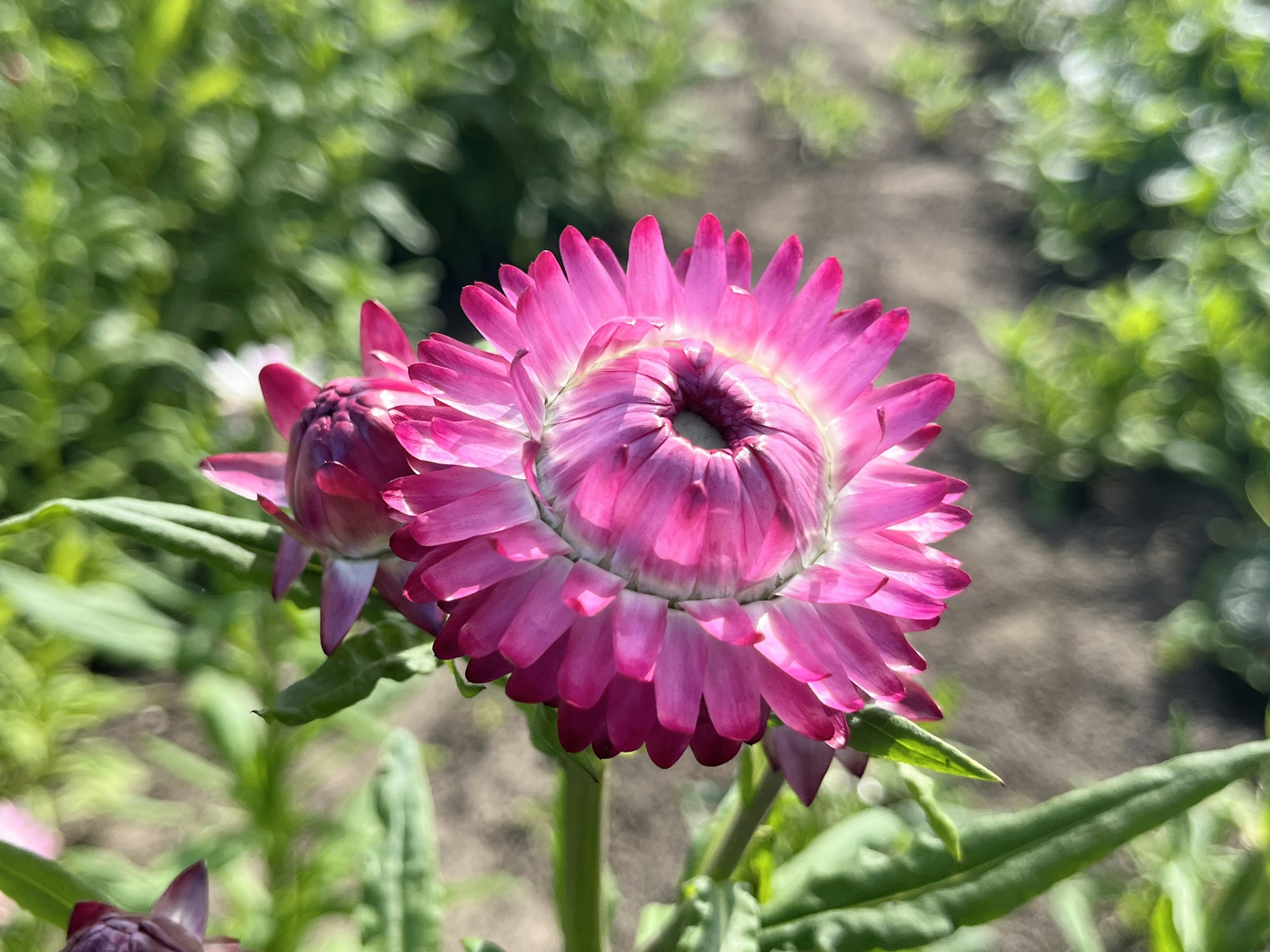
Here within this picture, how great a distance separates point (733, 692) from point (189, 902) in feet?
1.86

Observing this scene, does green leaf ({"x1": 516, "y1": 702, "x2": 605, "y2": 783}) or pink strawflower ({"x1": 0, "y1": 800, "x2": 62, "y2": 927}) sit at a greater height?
green leaf ({"x1": 516, "y1": 702, "x2": 605, "y2": 783})

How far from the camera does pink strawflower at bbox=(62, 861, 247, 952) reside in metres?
0.76

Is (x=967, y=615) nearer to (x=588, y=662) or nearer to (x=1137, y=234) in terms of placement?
(x=1137, y=234)

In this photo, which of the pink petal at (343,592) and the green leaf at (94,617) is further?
the green leaf at (94,617)

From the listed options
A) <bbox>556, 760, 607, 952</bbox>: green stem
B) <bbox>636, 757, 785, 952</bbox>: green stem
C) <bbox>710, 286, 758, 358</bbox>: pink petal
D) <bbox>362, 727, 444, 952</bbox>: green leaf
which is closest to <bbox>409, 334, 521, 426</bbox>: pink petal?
<bbox>710, 286, 758, 358</bbox>: pink petal

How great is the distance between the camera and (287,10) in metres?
3.03

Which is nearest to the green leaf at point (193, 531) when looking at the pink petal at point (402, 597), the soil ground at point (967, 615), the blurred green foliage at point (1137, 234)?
the pink petal at point (402, 597)

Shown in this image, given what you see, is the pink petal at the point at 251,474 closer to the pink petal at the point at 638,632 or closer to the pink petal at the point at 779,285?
the pink petal at the point at 638,632

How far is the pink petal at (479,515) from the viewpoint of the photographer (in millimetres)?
707

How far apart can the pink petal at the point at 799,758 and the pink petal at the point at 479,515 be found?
28 cm

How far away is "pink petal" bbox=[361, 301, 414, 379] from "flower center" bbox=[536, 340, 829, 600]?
0.52 feet

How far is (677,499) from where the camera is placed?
0.76m

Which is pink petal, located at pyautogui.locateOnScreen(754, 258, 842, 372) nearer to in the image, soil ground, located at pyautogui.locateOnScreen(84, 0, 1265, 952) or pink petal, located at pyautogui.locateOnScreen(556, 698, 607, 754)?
pink petal, located at pyautogui.locateOnScreen(556, 698, 607, 754)

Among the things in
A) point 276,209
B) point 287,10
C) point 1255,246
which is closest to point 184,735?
point 276,209
